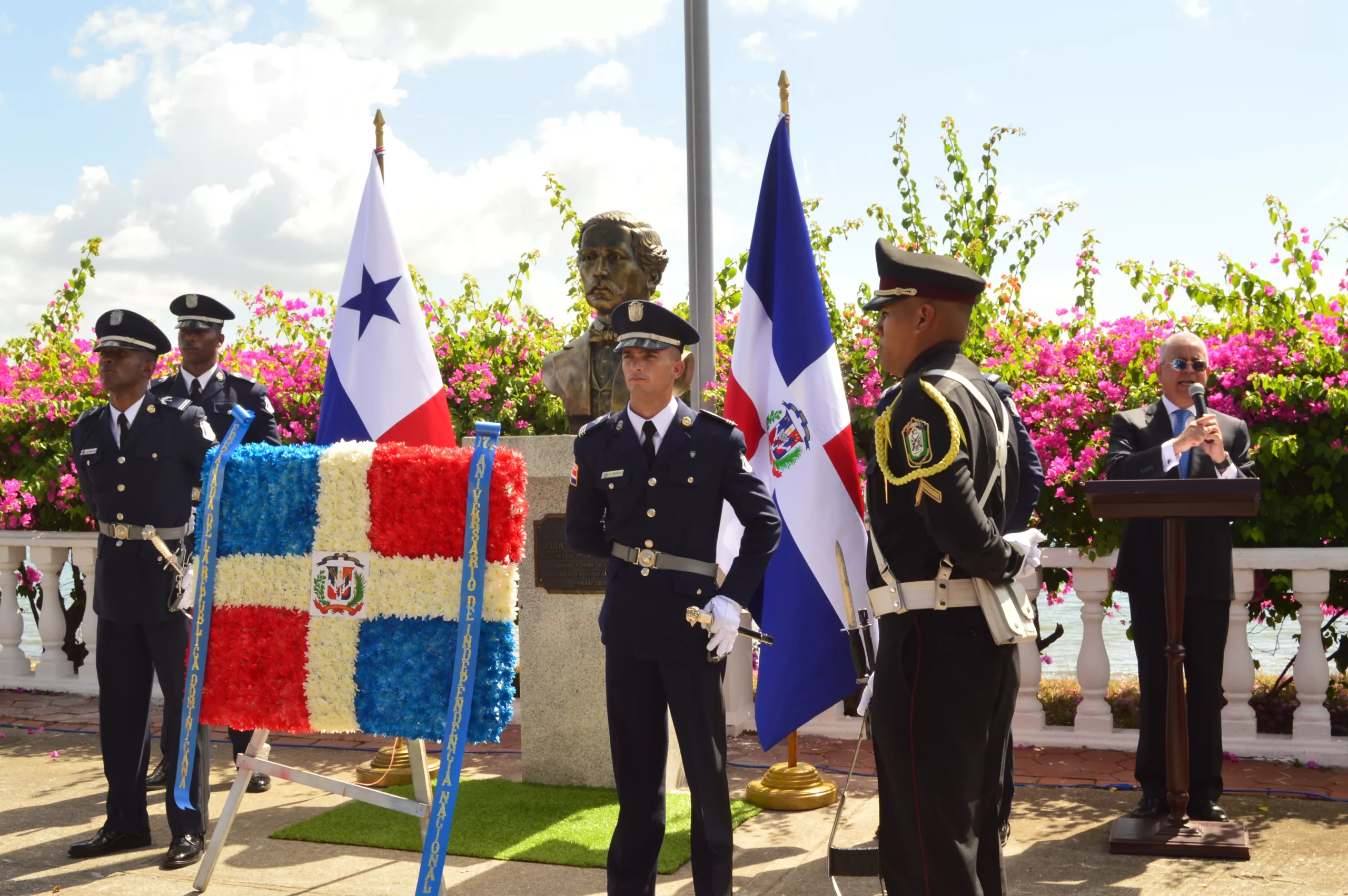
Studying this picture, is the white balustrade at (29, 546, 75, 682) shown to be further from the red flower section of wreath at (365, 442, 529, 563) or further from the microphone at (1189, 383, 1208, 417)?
the microphone at (1189, 383, 1208, 417)

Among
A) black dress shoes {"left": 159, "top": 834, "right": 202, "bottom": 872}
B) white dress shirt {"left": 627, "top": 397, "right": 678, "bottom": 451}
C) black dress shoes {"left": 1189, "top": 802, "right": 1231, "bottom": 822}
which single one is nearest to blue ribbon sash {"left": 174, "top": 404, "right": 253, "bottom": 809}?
black dress shoes {"left": 159, "top": 834, "right": 202, "bottom": 872}

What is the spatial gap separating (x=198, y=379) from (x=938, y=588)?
4.38 m

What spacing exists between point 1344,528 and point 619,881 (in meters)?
4.21

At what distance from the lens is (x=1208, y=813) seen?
5.00m

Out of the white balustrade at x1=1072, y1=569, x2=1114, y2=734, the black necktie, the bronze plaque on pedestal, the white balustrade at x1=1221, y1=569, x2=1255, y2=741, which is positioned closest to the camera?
the black necktie

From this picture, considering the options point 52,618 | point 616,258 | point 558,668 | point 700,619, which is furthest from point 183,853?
point 52,618

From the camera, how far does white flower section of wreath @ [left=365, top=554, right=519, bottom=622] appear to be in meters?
3.91

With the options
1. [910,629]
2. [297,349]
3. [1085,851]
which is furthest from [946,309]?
[297,349]

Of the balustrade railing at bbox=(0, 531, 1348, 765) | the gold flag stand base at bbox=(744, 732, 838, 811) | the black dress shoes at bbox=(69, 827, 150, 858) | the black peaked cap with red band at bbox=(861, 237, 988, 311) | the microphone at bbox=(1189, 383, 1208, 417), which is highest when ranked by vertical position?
the black peaked cap with red band at bbox=(861, 237, 988, 311)

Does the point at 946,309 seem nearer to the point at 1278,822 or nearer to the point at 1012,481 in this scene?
the point at 1012,481

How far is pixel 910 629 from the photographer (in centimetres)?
328

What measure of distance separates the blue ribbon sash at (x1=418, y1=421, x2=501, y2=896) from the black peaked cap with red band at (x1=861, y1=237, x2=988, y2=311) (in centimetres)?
129

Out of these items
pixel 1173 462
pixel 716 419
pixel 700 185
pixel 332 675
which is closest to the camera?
pixel 332 675

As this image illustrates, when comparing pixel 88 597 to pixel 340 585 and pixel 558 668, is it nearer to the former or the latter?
pixel 558 668
